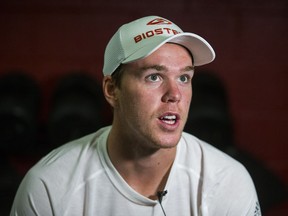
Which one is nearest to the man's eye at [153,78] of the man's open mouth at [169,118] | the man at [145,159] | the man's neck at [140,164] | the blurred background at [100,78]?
the man at [145,159]

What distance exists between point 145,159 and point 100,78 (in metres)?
1.02

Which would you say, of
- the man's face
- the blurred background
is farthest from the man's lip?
the blurred background

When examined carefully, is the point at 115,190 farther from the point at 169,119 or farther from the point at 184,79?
the point at 184,79

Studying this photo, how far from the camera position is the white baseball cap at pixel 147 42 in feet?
4.39

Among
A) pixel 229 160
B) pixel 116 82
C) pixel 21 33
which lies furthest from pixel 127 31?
pixel 21 33

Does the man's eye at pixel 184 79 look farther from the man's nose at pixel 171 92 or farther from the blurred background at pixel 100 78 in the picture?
the blurred background at pixel 100 78

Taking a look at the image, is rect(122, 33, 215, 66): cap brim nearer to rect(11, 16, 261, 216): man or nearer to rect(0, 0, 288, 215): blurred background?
rect(11, 16, 261, 216): man

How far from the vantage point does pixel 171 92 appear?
4.42 ft

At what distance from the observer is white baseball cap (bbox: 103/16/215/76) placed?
1.34m

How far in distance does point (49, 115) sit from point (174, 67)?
1116mm

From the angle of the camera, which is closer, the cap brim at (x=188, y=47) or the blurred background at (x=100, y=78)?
the cap brim at (x=188, y=47)

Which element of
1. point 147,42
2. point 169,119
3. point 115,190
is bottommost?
point 115,190

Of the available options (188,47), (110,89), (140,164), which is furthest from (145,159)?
(188,47)

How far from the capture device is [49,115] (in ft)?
7.66
